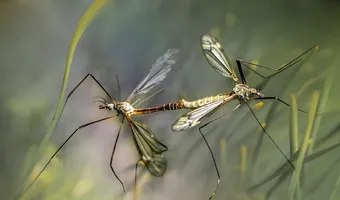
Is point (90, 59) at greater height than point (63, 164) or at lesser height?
greater

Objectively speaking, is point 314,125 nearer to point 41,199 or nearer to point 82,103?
point 82,103

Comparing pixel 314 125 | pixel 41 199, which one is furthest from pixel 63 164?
pixel 314 125

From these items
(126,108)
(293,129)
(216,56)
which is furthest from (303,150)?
(126,108)

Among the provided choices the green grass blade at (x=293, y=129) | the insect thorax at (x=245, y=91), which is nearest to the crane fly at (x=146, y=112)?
the insect thorax at (x=245, y=91)

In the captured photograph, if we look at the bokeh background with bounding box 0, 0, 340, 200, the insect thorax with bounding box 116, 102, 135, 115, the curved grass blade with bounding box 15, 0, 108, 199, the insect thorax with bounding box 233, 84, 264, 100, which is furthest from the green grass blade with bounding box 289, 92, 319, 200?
the curved grass blade with bounding box 15, 0, 108, 199

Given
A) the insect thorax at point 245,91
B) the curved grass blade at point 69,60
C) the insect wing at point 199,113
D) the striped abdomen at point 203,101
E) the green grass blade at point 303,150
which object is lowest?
the green grass blade at point 303,150

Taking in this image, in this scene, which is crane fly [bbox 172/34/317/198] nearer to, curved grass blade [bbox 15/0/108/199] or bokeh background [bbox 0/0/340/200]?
bokeh background [bbox 0/0/340/200]

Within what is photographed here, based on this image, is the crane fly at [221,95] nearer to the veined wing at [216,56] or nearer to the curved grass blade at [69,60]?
the veined wing at [216,56]
